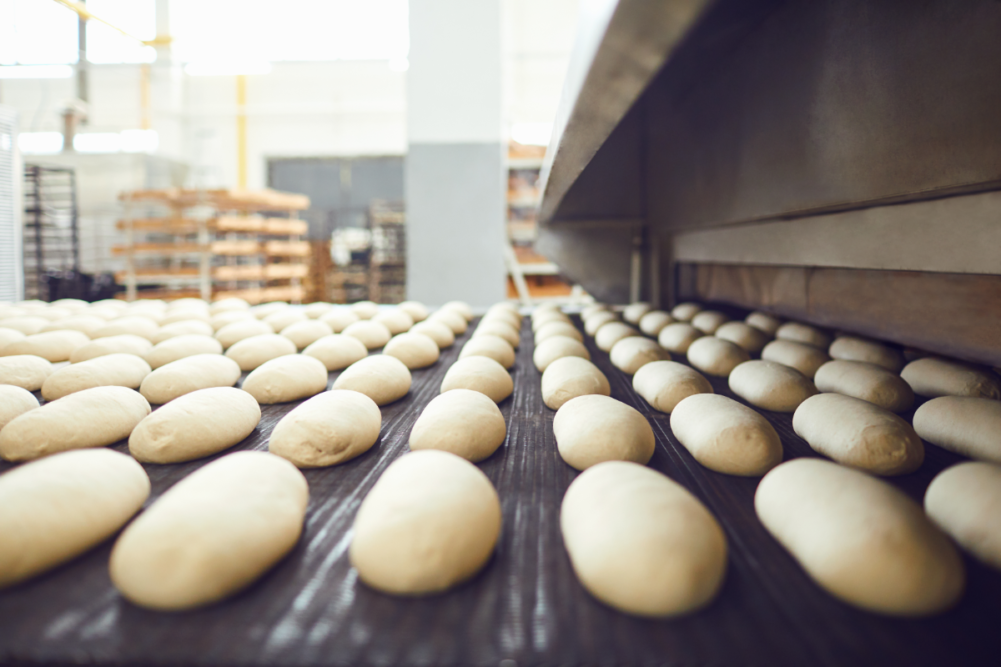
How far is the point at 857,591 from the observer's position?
0.49 m

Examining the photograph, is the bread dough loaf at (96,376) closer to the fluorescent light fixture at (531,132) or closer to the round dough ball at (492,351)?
the round dough ball at (492,351)

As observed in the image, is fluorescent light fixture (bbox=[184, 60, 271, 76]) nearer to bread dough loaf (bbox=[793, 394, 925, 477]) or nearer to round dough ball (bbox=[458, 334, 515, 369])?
round dough ball (bbox=[458, 334, 515, 369])

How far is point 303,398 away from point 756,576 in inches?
38.5

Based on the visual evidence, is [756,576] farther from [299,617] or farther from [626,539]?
[299,617]

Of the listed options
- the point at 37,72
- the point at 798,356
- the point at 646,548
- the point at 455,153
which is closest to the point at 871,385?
the point at 798,356

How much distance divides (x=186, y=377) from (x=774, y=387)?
1.24 meters

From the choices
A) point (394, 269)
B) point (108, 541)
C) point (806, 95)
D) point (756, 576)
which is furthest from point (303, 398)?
point (394, 269)

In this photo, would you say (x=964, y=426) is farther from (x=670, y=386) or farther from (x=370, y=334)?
(x=370, y=334)

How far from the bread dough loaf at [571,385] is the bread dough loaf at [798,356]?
1.58 ft

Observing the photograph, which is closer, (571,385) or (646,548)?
(646,548)

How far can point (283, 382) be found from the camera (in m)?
1.17

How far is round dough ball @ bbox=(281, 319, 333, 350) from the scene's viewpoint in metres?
1.75

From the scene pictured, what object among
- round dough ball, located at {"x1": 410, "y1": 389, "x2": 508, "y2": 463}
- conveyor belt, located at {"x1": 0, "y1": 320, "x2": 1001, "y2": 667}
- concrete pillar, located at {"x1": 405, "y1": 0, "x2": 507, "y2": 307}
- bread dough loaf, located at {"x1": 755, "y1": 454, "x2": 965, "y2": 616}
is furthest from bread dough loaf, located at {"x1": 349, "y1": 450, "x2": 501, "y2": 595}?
concrete pillar, located at {"x1": 405, "y1": 0, "x2": 507, "y2": 307}

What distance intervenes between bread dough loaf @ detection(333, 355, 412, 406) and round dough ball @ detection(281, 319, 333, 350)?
620 millimetres
